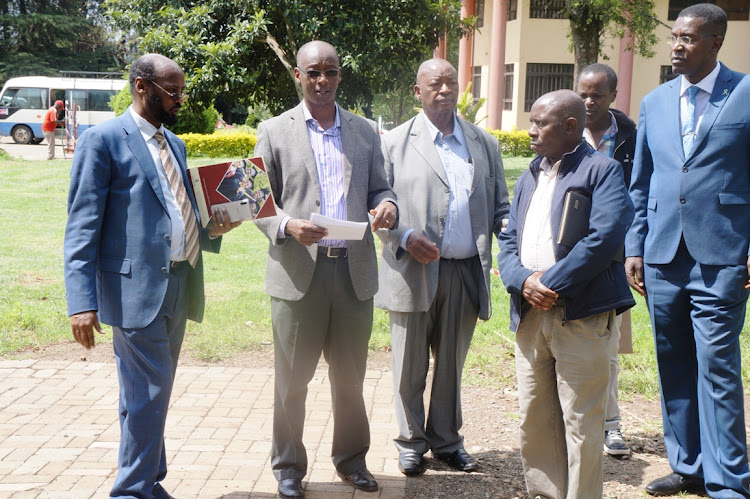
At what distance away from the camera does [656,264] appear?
4.72 meters

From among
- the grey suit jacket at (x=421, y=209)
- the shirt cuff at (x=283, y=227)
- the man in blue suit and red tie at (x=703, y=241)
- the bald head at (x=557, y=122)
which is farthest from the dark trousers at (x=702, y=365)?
the shirt cuff at (x=283, y=227)

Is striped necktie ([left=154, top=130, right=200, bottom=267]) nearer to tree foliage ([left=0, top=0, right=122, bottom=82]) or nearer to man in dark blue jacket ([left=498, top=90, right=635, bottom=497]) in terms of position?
man in dark blue jacket ([left=498, top=90, right=635, bottom=497])

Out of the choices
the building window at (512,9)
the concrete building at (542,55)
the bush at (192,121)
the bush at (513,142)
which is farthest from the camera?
the building window at (512,9)

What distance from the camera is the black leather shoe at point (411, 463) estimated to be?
4820mm

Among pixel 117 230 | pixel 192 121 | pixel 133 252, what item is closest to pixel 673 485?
pixel 133 252

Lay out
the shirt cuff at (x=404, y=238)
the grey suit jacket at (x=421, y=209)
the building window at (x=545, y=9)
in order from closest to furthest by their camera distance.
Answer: the shirt cuff at (x=404, y=238), the grey suit jacket at (x=421, y=209), the building window at (x=545, y=9)

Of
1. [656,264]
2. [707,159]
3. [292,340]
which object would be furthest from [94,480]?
[707,159]

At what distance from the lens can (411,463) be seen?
15.9 ft

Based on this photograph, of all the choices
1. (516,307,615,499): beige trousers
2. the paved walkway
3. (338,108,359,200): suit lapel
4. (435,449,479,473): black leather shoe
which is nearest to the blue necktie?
(516,307,615,499): beige trousers

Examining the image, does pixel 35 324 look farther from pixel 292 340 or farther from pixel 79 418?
pixel 292 340

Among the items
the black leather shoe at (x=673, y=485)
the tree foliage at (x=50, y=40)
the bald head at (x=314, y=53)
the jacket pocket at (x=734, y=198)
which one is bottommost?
the black leather shoe at (x=673, y=485)

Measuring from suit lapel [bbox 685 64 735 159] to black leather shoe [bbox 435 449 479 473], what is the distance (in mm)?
2147

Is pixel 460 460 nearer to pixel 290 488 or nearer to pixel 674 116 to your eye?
pixel 290 488

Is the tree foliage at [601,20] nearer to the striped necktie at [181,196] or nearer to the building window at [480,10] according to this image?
the striped necktie at [181,196]
